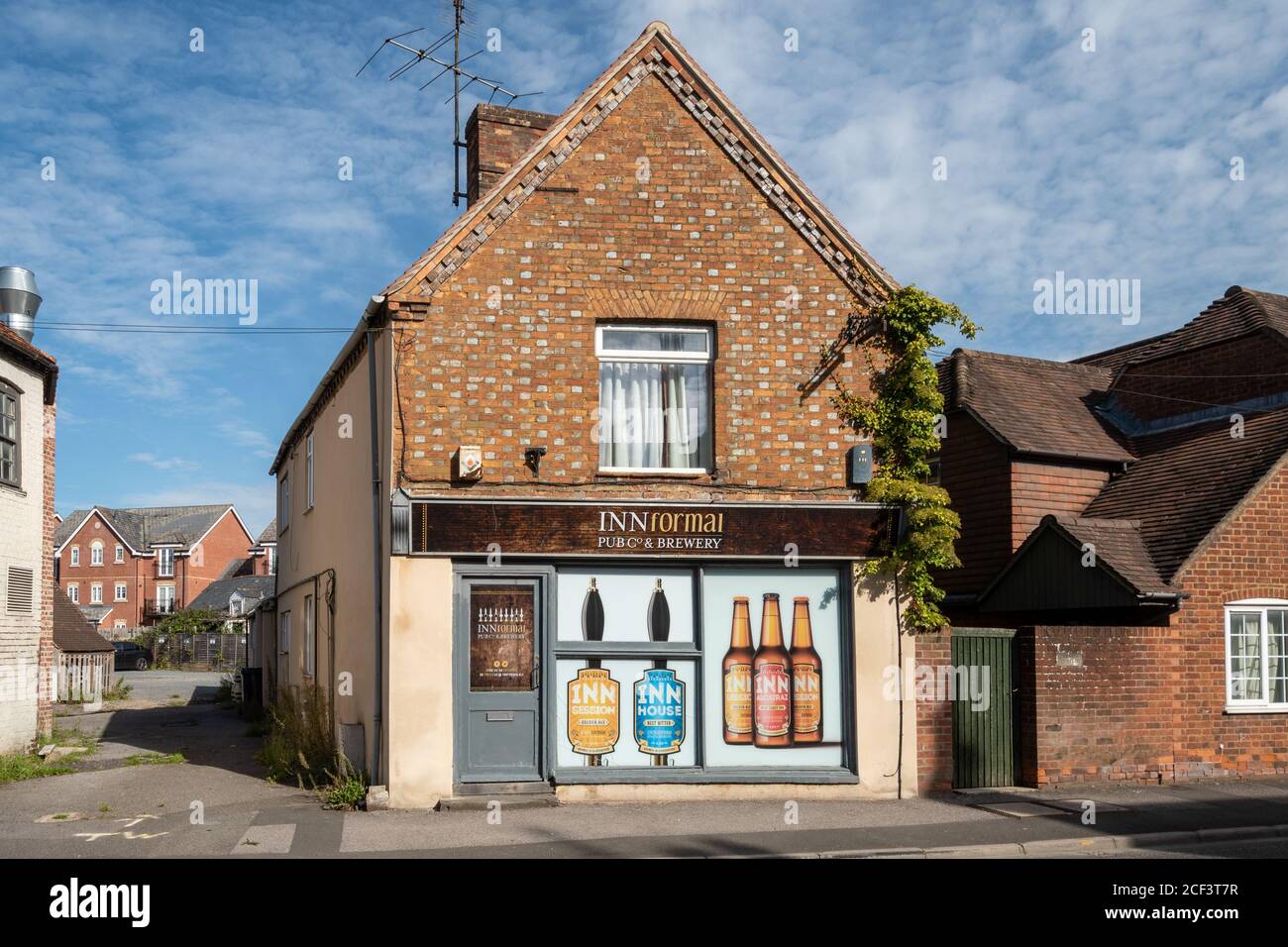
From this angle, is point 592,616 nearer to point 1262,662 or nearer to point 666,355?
point 666,355

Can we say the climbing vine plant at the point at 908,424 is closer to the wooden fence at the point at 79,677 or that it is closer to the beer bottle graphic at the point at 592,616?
the beer bottle graphic at the point at 592,616

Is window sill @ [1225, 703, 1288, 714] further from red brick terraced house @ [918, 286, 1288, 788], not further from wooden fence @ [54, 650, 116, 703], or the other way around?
wooden fence @ [54, 650, 116, 703]

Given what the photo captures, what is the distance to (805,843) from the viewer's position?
10.8 metres

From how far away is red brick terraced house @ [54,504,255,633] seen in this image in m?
77.2

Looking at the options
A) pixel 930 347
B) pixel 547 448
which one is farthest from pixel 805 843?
Result: pixel 930 347

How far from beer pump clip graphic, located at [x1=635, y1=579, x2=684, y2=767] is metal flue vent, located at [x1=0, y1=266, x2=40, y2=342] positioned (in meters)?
14.5

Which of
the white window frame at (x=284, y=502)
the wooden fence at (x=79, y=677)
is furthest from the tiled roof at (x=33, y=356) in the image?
the wooden fence at (x=79, y=677)

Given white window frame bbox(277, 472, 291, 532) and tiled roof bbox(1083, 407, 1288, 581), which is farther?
white window frame bbox(277, 472, 291, 532)

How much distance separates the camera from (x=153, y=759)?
1820 cm

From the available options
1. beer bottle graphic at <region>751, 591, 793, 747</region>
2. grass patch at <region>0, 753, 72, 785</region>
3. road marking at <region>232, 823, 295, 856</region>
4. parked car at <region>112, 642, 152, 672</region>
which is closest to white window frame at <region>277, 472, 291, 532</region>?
grass patch at <region>0, 753, 72, 785</region>

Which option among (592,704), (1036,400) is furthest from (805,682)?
(1036,400)

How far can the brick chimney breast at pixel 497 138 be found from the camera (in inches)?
631

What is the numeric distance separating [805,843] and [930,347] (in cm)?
617
